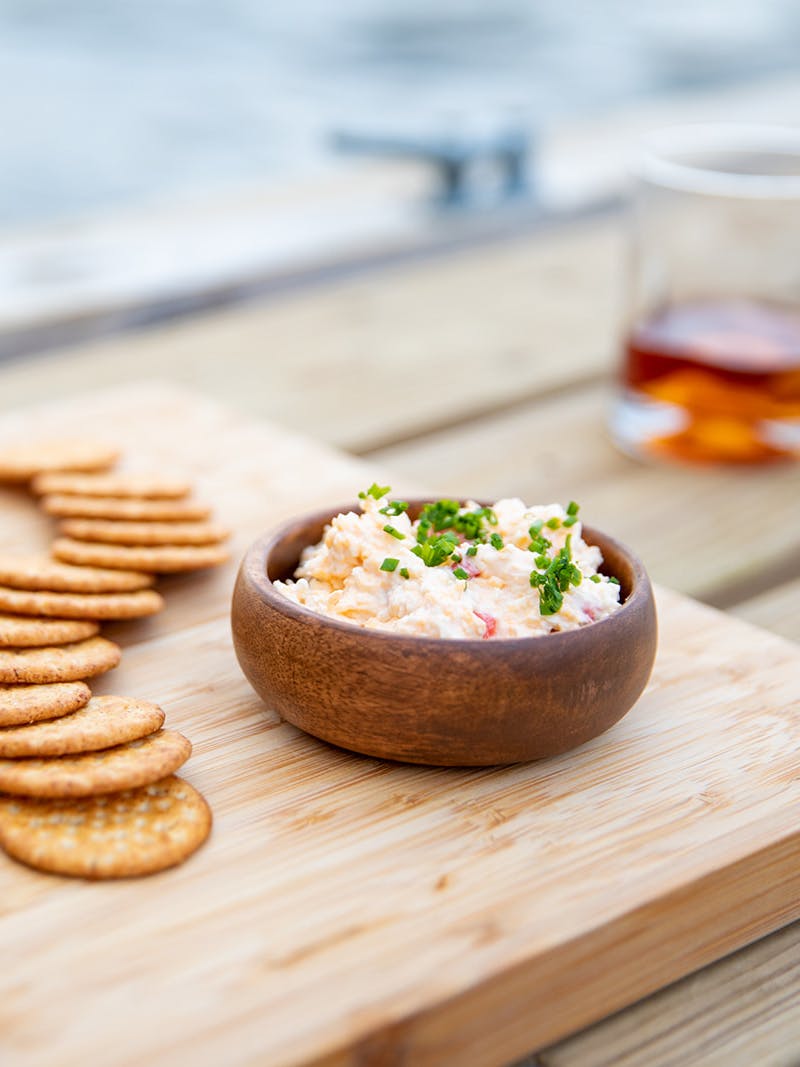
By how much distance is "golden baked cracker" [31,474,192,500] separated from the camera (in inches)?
66.4

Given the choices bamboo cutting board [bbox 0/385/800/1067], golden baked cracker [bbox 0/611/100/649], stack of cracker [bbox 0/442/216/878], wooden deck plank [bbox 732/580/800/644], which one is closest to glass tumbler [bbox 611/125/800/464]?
wooden deck plank [bbox 732/580/800/644]

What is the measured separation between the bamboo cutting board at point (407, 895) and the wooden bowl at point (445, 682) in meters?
0.05

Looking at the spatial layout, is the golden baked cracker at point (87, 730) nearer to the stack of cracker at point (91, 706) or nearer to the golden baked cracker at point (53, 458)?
the stack of cracker at point (91, 706)

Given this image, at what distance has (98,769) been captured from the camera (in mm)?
1107

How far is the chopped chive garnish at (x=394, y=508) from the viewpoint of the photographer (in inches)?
51.0

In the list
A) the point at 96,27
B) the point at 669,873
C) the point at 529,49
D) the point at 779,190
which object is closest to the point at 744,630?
the point at 669,873

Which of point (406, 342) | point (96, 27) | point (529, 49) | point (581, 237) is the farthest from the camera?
point (529, 49)

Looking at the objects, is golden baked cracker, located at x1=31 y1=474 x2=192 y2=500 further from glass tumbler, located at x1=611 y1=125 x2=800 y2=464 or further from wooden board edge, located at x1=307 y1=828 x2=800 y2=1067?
wooden board edge, located at x1=307 y1=828 x2=800 y2=1067

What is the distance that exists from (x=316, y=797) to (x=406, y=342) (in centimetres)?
160

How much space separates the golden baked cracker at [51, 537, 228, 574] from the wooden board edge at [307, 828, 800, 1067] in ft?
2.39

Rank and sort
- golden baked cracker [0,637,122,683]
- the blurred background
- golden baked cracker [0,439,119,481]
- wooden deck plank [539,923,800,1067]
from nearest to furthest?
wooden deck plank [539,923,800,1067], golden baked cracker [0,637,122,683], golden baked cracker [0,439,119,481], the blurred background

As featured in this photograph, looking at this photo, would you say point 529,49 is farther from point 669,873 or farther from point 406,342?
point 669,873

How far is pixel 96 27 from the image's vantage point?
5148 millimetres

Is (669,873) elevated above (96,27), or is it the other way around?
(96,27)
